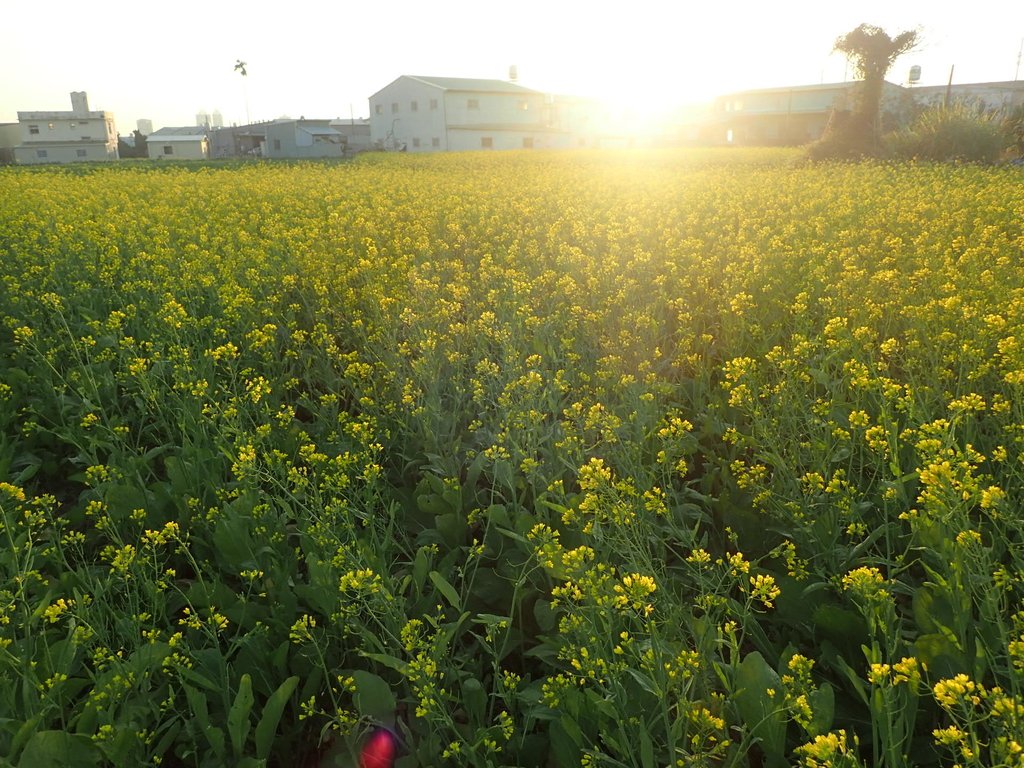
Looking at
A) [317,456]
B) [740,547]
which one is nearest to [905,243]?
[740,547]

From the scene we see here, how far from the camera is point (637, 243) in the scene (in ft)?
22.8

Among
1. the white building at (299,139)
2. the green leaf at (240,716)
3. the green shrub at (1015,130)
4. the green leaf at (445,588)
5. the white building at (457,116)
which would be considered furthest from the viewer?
the white building at (299,139)

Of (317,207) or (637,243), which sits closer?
(637,243)

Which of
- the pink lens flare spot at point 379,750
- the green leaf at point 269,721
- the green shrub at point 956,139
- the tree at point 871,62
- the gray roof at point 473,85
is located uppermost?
the gray roof at point 473,85

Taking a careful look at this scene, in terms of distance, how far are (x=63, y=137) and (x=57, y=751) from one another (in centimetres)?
8550

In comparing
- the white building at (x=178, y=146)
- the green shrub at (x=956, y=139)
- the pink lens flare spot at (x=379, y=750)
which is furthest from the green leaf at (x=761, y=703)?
the white building at (x=178, y=146)

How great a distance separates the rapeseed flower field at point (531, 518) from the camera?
1.83 m

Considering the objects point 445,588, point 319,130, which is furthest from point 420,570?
point 319,130

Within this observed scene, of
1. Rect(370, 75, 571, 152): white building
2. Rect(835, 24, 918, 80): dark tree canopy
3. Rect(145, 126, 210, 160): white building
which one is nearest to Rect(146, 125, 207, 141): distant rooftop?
Rect(145, 126, 210, 160): white building

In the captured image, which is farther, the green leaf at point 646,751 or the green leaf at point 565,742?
the green leaf at point 565,742

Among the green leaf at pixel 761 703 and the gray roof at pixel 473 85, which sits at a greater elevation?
the gray roof at pixel 473 85

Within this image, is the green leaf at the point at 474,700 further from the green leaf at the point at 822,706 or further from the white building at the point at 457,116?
the white building at the point at 457,116

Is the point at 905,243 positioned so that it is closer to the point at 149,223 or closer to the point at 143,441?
the point at 143,441

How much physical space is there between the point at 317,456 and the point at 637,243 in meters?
4.94
